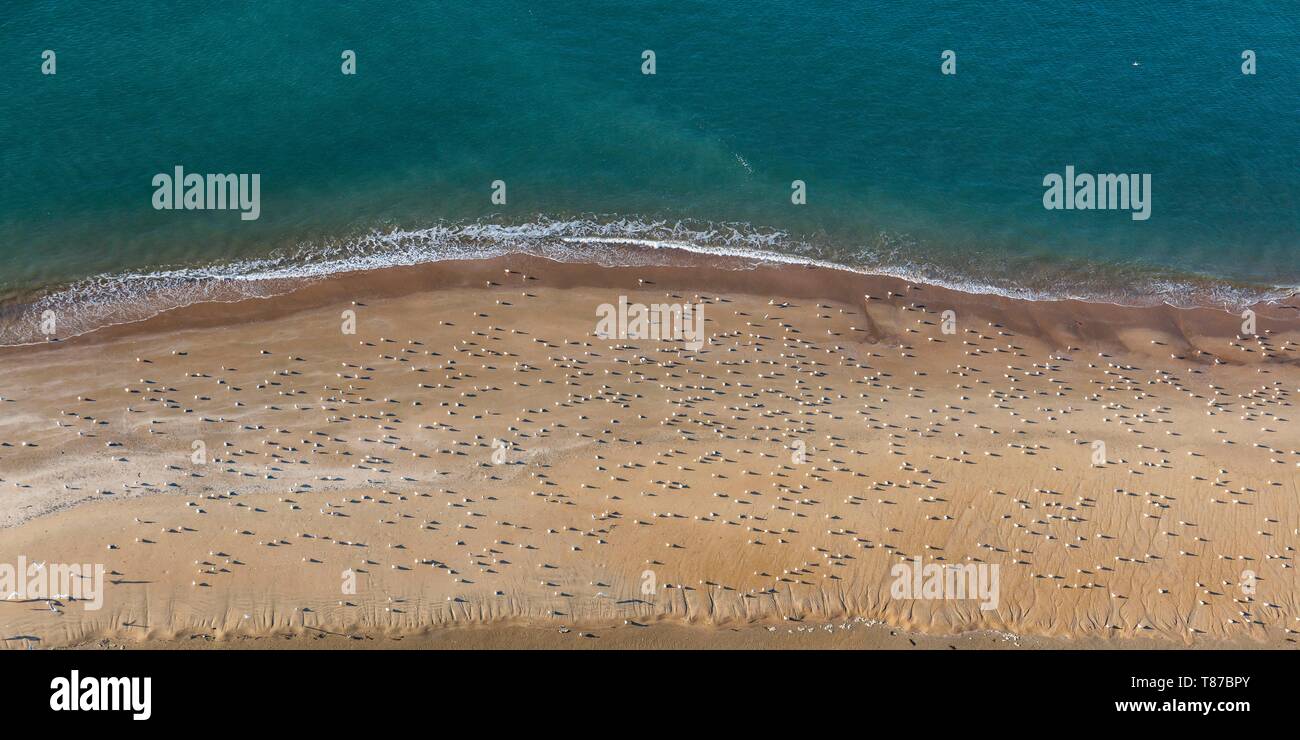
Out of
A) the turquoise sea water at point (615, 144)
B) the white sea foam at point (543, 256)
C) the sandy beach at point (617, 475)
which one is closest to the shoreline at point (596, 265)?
the white sea foam at point (543, 256)

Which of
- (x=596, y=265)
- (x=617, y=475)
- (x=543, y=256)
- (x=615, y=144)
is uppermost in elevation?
(x=615, y=144)

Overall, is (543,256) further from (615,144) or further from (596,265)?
(615,144)

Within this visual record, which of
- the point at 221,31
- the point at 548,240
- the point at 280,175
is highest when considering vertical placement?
the point at 221,31

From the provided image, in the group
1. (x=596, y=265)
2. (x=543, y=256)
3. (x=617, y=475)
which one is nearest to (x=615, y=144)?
(x=596, y=265)

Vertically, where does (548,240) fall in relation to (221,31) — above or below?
below

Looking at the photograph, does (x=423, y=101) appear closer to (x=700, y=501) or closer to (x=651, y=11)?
(x=651, y=11)

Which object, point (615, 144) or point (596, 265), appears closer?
point (596, 265)


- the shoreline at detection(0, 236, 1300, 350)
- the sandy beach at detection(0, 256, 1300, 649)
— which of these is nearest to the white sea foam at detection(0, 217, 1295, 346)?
the shoreline at detection(0, 236, 1300, 350)
